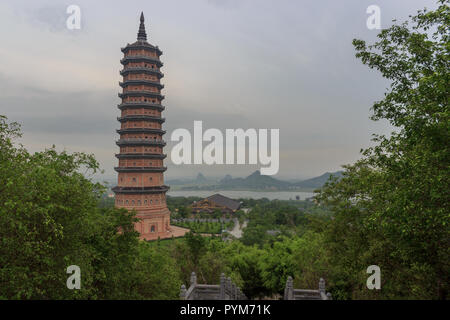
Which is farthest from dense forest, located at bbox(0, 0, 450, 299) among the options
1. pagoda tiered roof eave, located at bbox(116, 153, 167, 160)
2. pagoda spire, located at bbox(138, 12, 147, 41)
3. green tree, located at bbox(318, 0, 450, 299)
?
pagoda spire, located at bbox(138, 12, 147, 41)

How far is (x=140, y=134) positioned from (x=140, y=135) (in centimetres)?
13

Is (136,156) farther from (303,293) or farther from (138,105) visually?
(303,293)

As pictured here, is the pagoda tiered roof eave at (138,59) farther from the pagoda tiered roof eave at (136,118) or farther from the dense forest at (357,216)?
the dense forest at (357,216)

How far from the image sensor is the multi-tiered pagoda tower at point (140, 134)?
37.9 metres

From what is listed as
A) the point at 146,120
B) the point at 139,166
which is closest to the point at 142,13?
the point at 146,120

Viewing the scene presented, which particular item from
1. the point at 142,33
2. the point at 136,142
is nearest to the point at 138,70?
the point at 142,33

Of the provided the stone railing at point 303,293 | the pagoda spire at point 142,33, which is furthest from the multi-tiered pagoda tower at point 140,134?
the stone railing at point 303,293

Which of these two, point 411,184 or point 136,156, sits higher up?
point 136,156

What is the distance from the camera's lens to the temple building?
124 feet

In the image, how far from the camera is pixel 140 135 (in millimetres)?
38156

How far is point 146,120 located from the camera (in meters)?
38.3

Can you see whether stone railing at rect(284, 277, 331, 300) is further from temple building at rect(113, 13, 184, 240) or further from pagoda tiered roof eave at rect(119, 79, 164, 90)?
pagoda tiered roof eave at rect(119, 79, 164, 90)
